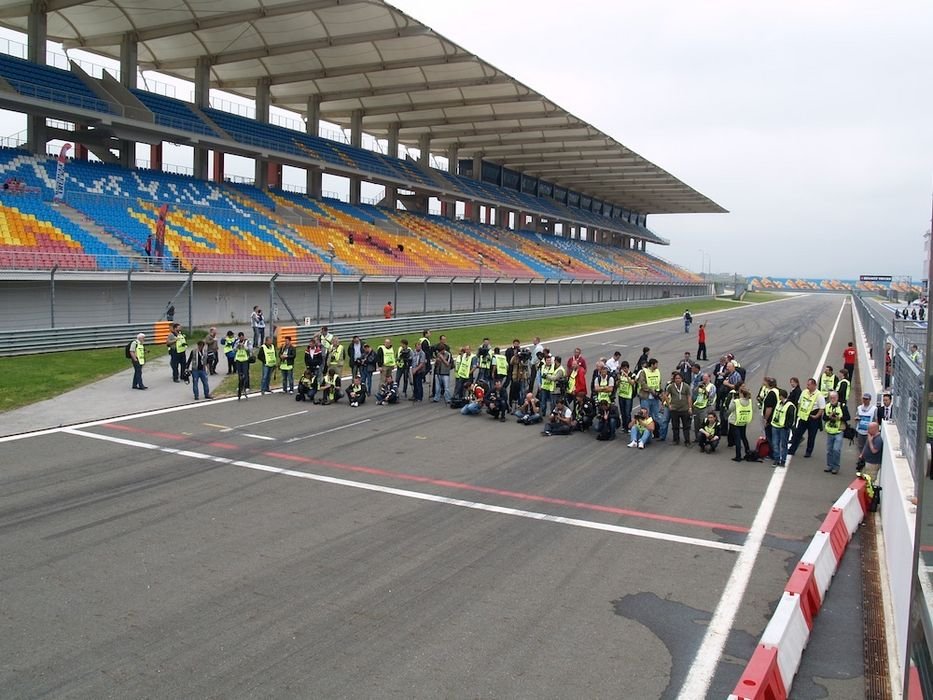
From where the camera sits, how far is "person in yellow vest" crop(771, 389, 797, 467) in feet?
41.7

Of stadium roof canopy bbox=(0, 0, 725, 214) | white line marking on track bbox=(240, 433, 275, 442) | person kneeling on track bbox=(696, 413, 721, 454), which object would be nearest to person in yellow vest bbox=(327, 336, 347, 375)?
white line marking on track bbox=(240, 433, 275, 442)

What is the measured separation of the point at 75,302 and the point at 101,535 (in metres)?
19.8

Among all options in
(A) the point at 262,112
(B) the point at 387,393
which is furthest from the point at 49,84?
(B) the point at 387,393

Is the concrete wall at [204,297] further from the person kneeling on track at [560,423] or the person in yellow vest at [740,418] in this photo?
the person in yellow vest at [740,418]

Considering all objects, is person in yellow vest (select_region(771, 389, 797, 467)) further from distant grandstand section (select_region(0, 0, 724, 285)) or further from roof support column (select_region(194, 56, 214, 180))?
roof support column (select_region(194, 56, 214, 180))

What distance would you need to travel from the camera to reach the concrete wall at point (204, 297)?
79.5 feet

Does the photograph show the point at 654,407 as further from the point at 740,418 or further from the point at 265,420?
the point at 265,420

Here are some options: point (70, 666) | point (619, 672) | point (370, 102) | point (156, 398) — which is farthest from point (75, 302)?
point (370, 102)

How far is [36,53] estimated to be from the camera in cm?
3291

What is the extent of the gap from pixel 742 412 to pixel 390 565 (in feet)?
25.4

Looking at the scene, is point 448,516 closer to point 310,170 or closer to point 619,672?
point 619,672

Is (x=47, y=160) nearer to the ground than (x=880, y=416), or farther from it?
farther from it

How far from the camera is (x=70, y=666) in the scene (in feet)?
18.3

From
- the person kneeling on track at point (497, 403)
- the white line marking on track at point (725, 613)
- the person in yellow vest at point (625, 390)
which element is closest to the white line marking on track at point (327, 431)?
the person kneeling on track at point (497, 403)
